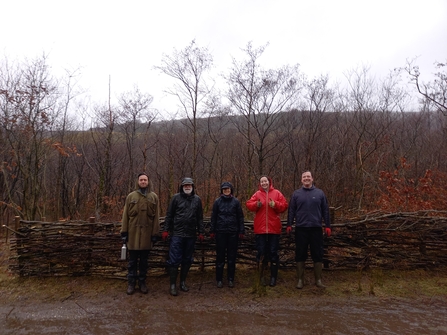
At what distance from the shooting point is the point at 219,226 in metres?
4.26

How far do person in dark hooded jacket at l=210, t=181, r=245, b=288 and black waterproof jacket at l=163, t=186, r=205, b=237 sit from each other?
25 centimetres

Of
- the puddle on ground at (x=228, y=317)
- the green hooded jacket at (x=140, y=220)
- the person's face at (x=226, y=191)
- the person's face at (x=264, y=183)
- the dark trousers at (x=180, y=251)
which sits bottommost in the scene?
the puddle on ground at (x=228, y=317)

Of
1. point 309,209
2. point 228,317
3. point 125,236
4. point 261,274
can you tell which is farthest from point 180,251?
point 309,209

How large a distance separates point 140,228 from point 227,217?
1.25 m

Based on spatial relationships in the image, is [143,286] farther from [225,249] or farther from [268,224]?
[268,224]

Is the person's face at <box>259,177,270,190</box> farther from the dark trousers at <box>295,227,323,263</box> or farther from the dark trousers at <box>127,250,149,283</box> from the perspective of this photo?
the dark trousers at <box>127,250,149,283</box>

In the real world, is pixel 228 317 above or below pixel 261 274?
below

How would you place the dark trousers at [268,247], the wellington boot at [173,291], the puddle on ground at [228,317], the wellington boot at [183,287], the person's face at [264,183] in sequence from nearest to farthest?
the puddle on ground at [228,317]
the wellington boot at [173,291]
the wellington boot at [183,287]
the dark trousers at [268,247]
the person's face at [264,183]

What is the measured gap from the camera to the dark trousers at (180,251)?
4.10 meters

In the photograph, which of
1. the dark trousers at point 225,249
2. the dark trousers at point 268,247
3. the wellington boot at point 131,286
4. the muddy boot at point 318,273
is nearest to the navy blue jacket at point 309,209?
the dark trousers at point 268,247

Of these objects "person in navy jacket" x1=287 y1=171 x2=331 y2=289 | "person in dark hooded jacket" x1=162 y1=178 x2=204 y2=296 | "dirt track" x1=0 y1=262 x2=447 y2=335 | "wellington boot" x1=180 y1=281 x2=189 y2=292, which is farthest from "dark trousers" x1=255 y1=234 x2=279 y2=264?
"wellington boot" x1=180 y1=281 x2=189 y2=292

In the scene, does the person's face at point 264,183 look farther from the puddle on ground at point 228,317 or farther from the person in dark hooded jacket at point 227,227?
the puddle on ground at point 228,317

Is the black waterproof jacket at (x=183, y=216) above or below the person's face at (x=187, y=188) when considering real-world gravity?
below

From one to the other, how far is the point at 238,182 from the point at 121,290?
13.6 meters
